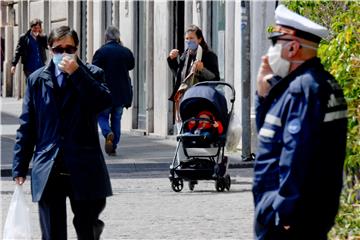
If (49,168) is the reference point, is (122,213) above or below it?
below

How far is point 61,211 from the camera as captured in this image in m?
9.35

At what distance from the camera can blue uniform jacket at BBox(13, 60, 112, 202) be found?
370 inches

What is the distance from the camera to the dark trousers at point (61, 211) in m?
9.31

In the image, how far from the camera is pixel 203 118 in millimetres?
16344

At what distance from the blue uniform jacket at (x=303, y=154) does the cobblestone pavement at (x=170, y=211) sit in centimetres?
585

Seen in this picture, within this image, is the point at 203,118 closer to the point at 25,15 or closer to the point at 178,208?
the point at 178,208

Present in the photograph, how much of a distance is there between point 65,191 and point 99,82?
2.68 feet

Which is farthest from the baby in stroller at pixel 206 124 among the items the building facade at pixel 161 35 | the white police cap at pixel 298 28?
the white police cap at pixel 298 28

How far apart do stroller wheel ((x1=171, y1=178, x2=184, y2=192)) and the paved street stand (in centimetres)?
7

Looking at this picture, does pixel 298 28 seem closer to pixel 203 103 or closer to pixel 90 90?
pixel 90 90

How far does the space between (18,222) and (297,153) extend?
3.54m

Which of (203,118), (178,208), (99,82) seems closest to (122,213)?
(178,208)

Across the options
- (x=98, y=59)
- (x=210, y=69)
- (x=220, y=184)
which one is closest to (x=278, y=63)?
(x=220, y=184)

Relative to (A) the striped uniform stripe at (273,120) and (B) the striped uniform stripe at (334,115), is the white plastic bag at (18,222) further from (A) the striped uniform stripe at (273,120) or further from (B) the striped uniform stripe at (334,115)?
(B) the striped uniform stripe at (334,115)
